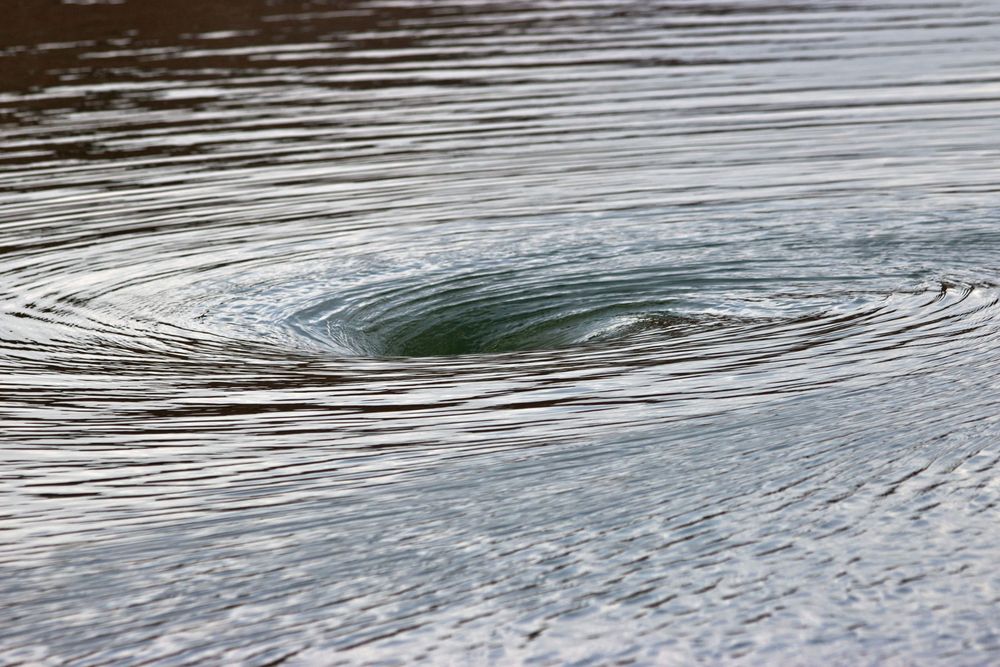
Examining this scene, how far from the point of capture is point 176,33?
54.9 ft

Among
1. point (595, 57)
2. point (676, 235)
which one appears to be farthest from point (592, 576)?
point (595, 57)

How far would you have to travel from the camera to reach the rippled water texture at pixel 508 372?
11.8ft

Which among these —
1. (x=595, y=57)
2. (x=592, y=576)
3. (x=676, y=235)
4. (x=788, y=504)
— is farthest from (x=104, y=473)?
(x=595, y=57)

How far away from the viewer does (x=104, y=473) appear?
4531 mm

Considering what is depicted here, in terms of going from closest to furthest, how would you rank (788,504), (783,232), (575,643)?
(575,643) → (788,504) → (783,232)

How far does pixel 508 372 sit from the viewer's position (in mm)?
5426

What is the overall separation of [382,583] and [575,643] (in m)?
0.59

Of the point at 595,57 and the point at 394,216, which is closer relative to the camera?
the point at 394,216

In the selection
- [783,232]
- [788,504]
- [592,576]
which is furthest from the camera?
[783,232]

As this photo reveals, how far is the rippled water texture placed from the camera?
3.60 metres

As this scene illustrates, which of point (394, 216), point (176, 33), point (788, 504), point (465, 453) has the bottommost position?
point (788, 504)

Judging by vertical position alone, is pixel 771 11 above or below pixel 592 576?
above

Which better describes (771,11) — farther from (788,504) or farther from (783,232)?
(788,504)

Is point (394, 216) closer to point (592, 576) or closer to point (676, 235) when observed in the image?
point (676, 235)
